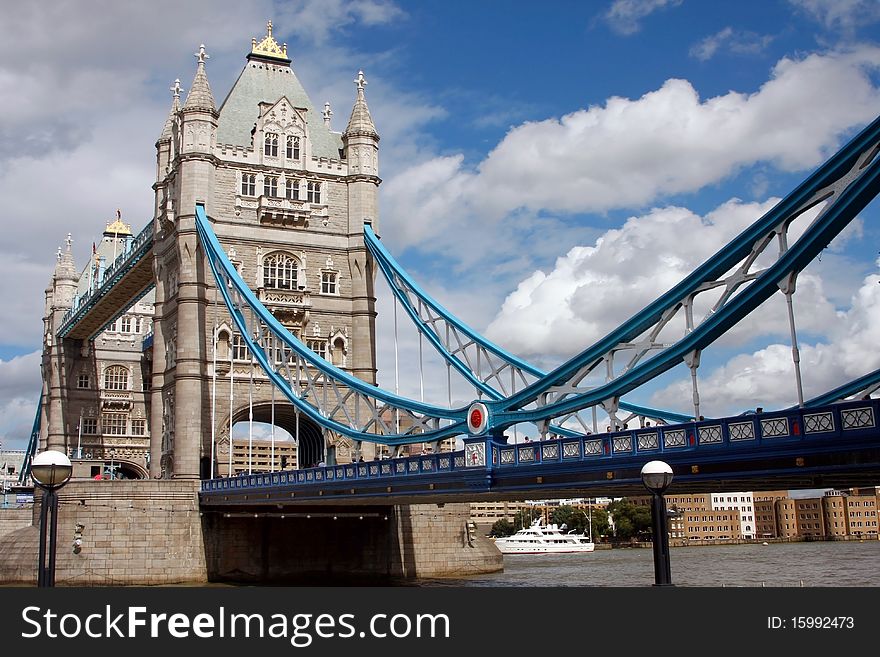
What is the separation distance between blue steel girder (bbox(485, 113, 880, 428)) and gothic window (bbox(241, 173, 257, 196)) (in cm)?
2737

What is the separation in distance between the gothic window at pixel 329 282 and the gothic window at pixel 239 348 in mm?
4512

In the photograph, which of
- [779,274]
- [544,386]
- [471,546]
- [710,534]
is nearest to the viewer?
[779,274]

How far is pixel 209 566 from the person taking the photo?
143 feet

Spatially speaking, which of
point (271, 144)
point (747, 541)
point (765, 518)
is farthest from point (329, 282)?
point (765, 518)

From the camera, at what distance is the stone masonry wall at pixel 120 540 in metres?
41.7

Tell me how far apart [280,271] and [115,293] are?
14.7 metres

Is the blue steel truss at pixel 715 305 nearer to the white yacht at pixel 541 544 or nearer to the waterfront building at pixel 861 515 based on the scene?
the white yacht at pixel 541 544

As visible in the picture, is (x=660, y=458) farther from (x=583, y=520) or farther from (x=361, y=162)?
(x=583, y=520)

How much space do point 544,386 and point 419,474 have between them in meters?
5.64

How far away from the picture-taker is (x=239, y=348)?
49594 mm

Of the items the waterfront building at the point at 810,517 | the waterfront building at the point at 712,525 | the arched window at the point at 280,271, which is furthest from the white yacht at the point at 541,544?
the arched window at the point at 280,271

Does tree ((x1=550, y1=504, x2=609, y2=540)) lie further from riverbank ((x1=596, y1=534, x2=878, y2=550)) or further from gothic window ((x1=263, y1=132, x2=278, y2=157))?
gothic window ((x1=263, y1=132, x2=278, y2=157))
